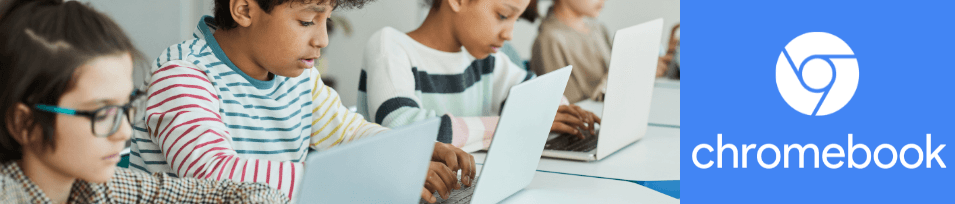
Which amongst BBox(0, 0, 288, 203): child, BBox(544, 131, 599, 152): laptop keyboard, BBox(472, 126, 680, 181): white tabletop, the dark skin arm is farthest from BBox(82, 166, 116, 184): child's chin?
BBox(544, 131, 599, 152): laptop keyboard

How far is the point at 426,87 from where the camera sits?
5.07 ft

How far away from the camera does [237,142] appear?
0.98 m

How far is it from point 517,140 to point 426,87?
71cm

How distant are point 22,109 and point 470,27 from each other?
100cm

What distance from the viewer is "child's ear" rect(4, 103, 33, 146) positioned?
1.79ft

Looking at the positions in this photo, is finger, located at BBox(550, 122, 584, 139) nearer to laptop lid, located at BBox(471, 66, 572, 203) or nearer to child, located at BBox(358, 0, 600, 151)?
child, located at BBox(358, 0, 600, 151)

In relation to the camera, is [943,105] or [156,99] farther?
[943,105]

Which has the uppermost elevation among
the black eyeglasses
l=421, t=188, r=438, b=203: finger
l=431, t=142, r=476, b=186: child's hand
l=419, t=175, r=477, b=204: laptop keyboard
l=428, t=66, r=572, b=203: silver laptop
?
the black eyeglasses

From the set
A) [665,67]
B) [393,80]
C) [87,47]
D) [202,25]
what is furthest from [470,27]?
[665,67]

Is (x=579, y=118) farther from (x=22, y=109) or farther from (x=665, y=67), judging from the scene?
(x=665, y=67)

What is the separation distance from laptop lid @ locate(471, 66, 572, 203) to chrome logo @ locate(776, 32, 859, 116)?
0.37m

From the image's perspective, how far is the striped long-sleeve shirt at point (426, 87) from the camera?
1.35 m

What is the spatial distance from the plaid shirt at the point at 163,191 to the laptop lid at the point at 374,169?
14 centimetres

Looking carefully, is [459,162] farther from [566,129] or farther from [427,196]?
[566,129]
